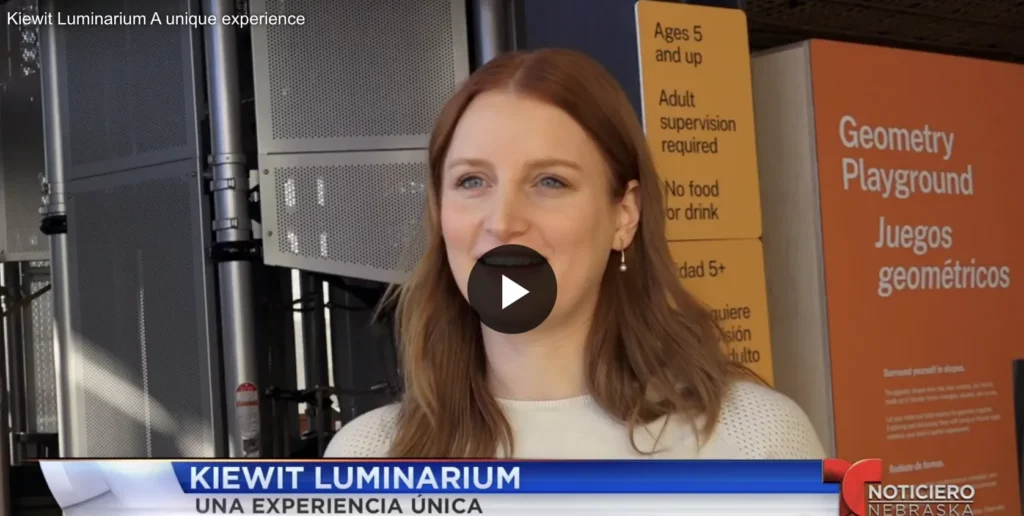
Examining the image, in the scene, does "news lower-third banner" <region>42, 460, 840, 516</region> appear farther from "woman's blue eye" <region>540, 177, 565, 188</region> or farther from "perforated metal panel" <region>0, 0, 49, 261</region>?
"perforated metal panel" <region>0, 0, 49, 261</region>

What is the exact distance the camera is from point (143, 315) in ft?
10.7

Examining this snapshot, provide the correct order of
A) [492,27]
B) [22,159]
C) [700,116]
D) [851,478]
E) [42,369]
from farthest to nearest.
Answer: [42,369] < [22,159] < [492,27] < [700,116] < [851,478]

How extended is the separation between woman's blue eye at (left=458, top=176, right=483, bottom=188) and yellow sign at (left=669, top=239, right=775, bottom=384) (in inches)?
65.0

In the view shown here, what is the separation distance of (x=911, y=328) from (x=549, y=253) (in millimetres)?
2375

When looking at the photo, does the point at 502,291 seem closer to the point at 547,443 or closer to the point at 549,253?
the point at 549,253

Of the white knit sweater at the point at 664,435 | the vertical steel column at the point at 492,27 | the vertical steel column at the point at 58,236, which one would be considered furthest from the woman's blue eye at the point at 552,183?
the vertical steel column at the point at 58,236

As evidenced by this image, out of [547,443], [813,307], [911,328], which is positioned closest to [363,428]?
[547,443]

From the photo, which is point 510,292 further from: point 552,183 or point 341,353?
point 341,353

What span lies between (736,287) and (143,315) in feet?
5.92

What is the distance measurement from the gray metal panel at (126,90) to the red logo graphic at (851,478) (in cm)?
267

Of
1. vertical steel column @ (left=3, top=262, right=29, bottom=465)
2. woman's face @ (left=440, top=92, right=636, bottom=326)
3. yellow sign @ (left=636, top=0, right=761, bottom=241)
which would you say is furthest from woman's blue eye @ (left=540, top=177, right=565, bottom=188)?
vertical steel column @ (left=3, top=262, right=29, bottom=465)

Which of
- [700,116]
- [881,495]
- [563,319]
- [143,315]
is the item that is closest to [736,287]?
[700,116]

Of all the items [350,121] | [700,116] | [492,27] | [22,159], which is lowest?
[700,116]
